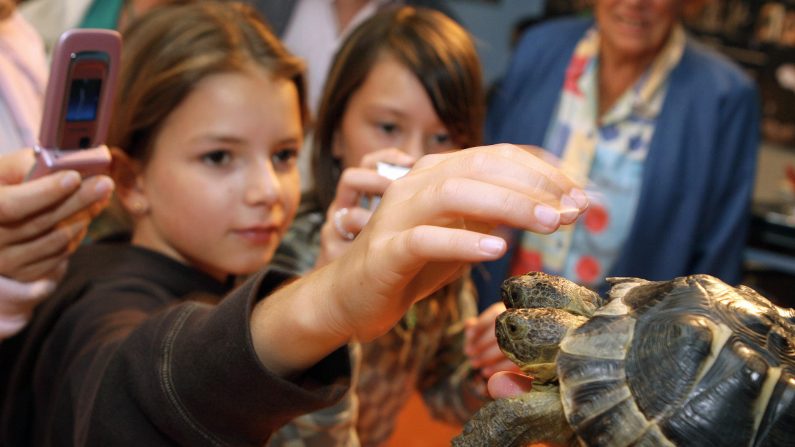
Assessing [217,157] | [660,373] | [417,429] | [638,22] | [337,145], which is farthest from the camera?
[638,22]

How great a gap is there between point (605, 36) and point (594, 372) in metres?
1.27

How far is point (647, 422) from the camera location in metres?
0.43

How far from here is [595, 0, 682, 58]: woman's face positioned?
150 centimetres

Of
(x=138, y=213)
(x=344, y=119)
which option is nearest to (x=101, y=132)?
(x=138, y=213)

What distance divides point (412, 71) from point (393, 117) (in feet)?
0.22

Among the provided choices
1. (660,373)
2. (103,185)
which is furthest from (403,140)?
(660,373)

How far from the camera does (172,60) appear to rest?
0.95 m

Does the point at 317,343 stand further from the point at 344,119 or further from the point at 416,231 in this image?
the point at 344,119

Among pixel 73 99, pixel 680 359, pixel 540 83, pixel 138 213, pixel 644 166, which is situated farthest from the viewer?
pixel 540 83

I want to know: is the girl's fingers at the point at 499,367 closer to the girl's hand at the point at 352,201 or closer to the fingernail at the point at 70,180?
the girl's hand at the point at 352,201

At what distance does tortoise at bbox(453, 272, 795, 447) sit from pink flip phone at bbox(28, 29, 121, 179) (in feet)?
1.46

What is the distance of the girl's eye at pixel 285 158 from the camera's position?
0.95 m

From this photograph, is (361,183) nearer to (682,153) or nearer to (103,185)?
(103,185)

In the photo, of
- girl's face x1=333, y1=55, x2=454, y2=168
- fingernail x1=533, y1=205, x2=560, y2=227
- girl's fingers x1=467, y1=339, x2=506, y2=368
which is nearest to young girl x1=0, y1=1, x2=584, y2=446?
fingernail x1=533, y1=205, x2=560, y2=227
